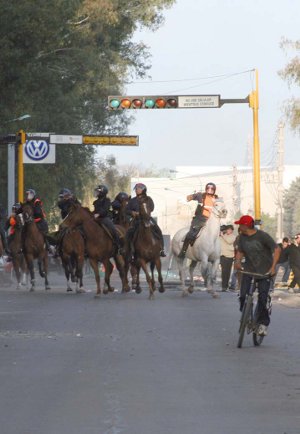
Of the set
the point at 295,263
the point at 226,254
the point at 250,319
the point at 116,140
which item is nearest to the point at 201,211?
the point at 295,263

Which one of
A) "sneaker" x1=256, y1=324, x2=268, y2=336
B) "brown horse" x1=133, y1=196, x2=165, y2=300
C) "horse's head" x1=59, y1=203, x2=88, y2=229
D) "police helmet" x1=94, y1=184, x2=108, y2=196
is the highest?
"police helmet" x1=94, y1=184, x2=108, y2=196

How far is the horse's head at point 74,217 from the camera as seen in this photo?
32.5 metres

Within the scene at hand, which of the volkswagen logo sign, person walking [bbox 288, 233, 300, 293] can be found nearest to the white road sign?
person walking [bbox 288, 233, 300, 293]

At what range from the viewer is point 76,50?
65500mm

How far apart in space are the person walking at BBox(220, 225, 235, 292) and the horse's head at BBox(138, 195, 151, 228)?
28.6ft

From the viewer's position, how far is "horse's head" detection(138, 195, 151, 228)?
3067 centimetres

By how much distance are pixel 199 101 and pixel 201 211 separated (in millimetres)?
10343

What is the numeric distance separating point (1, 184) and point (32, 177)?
1536mm

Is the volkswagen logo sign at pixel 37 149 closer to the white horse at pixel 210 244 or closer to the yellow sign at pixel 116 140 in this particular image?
the yellow sign at pixel 116 140

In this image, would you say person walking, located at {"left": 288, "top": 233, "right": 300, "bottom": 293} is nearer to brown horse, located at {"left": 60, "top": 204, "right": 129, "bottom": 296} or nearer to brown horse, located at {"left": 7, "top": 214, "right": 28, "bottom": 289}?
brown horse, located at {"left": 60, "top": 204, "right": 129, "bottom": 296}

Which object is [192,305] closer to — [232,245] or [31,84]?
[232,245]

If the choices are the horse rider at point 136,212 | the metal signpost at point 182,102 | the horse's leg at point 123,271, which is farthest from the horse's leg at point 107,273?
the metal signpost at point 182,102

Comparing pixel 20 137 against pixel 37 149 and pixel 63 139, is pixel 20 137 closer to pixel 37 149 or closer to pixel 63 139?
pixel 63 139

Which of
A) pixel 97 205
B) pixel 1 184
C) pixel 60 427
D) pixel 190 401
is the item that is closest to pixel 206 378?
pixel 190 401
